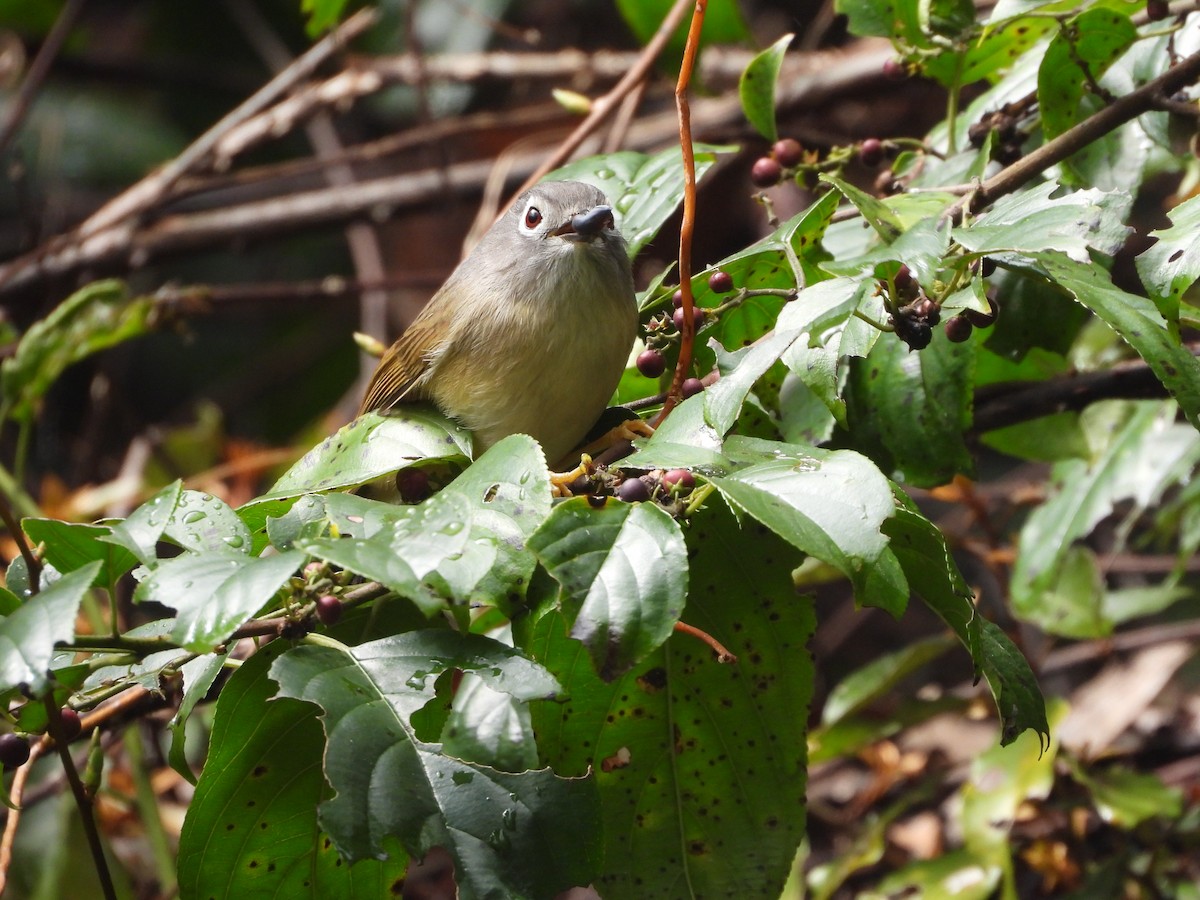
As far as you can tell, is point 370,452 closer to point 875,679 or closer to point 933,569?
point 933,569

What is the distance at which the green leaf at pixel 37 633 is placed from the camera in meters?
1.22

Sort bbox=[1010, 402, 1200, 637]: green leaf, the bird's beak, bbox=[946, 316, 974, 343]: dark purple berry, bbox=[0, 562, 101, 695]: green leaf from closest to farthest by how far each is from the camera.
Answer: bbox=[0, 562, 101, 695]: green leaf, bbox=[946, 316, 974, 343]: dark purple berry, the bird's beak, bbox=[1010, 402, 1200, 637]: green leaf

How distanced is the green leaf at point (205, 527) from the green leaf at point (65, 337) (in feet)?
6.34

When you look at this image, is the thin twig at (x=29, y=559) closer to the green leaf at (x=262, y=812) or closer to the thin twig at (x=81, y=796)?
the thin twig at (x=81, y=796)

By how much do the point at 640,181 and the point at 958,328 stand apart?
0.86 m

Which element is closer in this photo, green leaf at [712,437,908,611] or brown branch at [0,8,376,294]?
green leaf at [712,437,908,611]

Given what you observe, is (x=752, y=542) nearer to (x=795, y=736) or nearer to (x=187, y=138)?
(x=795, y=736)

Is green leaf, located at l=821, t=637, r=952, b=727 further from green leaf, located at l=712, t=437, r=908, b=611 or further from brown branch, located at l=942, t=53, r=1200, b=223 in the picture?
green leaf, located at l=712, t=437, r=908, b=611

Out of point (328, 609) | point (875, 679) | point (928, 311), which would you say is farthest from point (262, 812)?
point (875, 679)

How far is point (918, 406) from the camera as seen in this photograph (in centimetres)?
206

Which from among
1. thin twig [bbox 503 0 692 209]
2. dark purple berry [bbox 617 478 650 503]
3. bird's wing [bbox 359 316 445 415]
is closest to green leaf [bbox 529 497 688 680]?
dark purple berry [bbox 617 478 650 503]

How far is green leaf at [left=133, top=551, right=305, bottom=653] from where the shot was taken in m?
1.24

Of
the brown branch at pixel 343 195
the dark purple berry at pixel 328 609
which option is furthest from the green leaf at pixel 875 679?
the brown branch at pixel 343 195

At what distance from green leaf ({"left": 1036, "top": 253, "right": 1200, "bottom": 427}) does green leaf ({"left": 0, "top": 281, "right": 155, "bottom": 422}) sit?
106 inches
